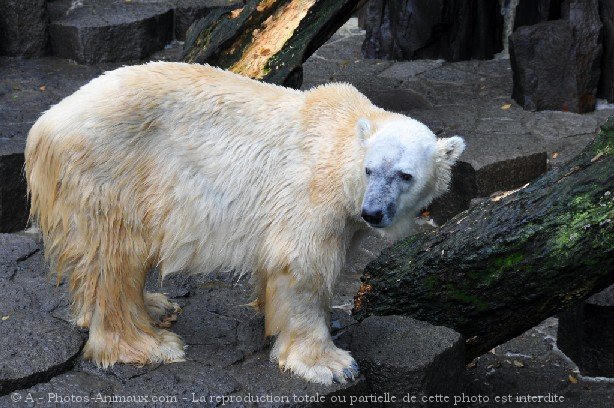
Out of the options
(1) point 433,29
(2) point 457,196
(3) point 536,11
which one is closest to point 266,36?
(2) point 457,196

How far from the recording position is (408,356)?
13.6ft

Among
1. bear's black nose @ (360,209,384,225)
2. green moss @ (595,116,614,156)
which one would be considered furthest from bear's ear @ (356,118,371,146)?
green moss @ (595,116,614,156)

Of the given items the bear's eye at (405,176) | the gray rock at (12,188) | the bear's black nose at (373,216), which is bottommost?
the gray rock at (12,188)

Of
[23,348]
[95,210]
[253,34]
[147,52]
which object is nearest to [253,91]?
[95,210]

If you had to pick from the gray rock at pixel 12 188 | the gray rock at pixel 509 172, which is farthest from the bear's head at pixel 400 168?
the gray rock at pixel 12 188

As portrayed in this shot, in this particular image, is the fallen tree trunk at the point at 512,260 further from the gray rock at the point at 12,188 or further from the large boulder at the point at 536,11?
the large boulder at the point at 536,11

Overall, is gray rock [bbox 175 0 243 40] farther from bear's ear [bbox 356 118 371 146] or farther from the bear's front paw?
the bear's front paw

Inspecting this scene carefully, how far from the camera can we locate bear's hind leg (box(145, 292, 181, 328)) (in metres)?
4.59

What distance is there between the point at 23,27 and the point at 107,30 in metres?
0.79

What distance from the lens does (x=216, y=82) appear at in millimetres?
4129

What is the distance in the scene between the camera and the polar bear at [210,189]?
3.95 meters

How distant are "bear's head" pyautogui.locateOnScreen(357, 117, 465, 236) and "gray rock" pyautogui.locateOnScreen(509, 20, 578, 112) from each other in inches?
157

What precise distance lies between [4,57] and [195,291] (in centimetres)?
475

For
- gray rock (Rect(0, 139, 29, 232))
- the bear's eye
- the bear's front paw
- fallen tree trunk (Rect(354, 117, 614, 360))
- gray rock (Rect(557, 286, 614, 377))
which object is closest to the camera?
the bear's eye
